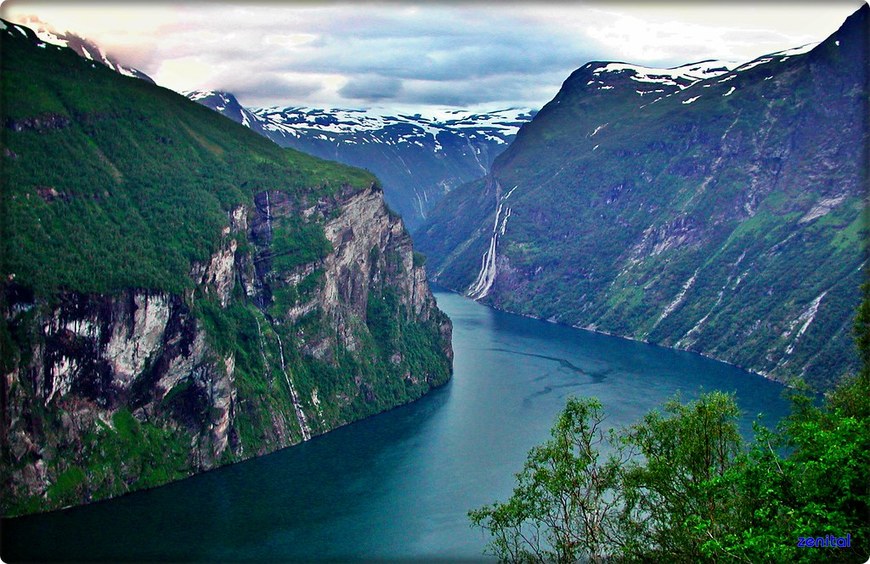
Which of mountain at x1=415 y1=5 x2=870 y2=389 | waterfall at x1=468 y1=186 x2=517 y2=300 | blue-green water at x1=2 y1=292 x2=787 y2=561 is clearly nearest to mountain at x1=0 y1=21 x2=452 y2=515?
blue-green water at x1=2 y1=292 x2=787 y2=561

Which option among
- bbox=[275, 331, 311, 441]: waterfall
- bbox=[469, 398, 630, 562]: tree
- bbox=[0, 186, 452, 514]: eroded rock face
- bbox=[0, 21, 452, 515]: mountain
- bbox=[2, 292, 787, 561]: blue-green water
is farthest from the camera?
bbox=[275, 331, 311, 441]: waterfall

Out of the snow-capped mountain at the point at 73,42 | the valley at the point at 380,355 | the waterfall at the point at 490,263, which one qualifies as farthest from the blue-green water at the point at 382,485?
the waterfall at the point at 490,263

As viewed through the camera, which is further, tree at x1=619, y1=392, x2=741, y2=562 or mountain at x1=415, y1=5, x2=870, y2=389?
mountain at x1=415, y1=5, x2=870, y2=389

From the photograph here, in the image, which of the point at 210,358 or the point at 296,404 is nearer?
the point at 210,358

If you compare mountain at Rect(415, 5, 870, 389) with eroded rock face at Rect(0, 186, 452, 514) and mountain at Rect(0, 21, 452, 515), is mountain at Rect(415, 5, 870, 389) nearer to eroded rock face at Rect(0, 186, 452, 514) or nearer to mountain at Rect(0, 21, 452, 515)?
mountain at Rect(0, 21, 452, 515)

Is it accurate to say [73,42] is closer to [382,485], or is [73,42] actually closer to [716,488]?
[382,485]

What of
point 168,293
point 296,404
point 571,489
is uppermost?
point 571,489

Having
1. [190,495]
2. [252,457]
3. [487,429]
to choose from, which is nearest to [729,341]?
[487,429]

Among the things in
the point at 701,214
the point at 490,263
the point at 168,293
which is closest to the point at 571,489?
the point at 168,293

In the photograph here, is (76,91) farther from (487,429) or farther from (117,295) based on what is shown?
(487,429)
